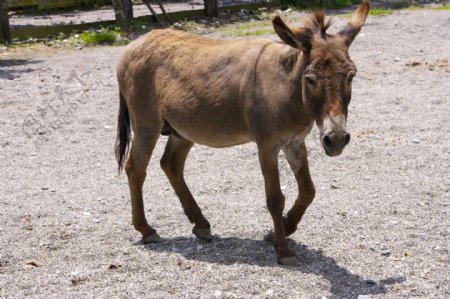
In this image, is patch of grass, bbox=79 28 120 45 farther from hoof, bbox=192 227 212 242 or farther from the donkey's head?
the donkey's head

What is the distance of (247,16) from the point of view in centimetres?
2025

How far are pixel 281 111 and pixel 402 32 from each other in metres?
11.7

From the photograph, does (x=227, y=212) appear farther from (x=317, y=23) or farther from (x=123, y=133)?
(x=317, y=23)

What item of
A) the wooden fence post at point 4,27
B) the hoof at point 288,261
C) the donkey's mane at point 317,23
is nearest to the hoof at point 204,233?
the hoof at point 288,261

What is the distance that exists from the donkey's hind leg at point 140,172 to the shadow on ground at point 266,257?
12cm

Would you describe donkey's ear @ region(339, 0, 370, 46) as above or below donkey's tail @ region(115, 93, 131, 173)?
above

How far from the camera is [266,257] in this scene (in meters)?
5.39

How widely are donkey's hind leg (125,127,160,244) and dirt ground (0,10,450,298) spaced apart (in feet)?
0.44

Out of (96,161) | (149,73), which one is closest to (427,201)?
(149,73)

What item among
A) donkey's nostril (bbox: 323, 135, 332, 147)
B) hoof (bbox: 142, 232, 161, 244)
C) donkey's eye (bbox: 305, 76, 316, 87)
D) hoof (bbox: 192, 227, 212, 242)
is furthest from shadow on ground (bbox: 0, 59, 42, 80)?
donkey's nostril (bbox: 323, 135, 332, 147)

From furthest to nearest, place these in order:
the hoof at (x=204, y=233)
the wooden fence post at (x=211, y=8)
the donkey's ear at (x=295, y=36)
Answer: the wooden fence post at (x=211, y=8)
the hoof at (x=204, y=233)
the donkey's ear at (x=295, y=36)

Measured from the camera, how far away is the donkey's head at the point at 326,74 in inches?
176

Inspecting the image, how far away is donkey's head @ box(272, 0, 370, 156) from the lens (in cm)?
448

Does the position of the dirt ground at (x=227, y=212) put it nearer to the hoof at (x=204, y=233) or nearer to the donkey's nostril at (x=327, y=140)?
the hoof at (x=204, y=233)
